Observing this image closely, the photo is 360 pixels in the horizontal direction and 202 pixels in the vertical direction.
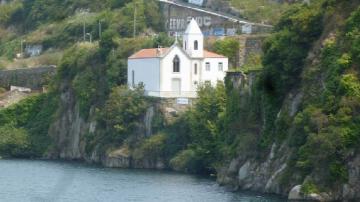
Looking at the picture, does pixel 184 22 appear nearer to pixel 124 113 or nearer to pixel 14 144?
pixel 14 144

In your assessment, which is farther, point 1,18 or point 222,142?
point 1,18

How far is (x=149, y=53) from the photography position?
11169cm

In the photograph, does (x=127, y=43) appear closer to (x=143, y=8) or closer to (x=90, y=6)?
(x=143, y=8)

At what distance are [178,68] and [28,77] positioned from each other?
2793 centimetres

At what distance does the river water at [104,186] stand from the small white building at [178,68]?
7540mm

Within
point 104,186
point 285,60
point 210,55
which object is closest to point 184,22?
point 210,55

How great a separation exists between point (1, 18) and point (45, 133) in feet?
148

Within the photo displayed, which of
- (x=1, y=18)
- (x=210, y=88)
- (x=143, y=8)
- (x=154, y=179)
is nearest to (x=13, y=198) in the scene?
(x=154, y=179)

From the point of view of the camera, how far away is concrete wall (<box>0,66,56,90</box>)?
133m

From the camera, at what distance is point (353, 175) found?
251ft

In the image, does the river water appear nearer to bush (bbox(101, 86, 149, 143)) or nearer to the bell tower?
bush (bbox(101, 86, 149, 143))

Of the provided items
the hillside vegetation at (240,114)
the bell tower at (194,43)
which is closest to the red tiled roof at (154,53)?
the bell tower at (194,43)

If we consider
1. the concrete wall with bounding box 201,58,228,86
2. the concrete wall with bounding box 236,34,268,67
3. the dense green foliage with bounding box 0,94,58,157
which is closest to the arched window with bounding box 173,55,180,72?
the concrete wall with bounding box 201,58,228,86

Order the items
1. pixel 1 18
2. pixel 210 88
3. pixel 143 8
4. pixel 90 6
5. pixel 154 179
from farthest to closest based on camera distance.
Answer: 1. pixel 1 18
2. pixel 90 6
3. pixel 143 8
4. pixel 210 88
5. pixel 154 179
